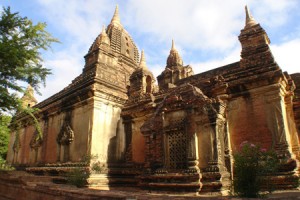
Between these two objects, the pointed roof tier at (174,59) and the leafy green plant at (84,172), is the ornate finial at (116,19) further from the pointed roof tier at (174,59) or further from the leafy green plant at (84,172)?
the leafy green plant at (84,172)

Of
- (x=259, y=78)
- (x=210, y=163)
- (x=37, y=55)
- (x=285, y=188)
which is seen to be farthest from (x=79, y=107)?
(x=285, y=188)

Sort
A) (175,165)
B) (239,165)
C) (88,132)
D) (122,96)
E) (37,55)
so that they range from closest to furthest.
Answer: (239,165), (175,165), (37,55), (88,132), (122,96)

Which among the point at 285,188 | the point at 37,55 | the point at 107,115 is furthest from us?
the point at 107,115

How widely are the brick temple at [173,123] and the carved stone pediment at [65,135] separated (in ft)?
0.17

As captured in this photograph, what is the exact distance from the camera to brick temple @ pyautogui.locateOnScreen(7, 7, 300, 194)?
882cm

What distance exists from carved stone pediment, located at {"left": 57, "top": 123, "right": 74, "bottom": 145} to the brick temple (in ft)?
0.17

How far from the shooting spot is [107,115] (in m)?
13.1

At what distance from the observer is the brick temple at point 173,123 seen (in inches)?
347

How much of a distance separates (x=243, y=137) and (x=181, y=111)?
8.75 feet

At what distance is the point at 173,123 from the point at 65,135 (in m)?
6.46

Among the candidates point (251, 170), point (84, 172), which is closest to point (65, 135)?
point (84, 172)

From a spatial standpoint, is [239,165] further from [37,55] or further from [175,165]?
[37,55]

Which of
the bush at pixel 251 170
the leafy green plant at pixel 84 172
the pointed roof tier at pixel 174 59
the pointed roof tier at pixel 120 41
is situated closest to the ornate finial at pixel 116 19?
the pointed roof tier at pixel 120 41

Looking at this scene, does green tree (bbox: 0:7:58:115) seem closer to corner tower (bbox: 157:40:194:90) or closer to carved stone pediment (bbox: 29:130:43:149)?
carved stone pediment (bbox: 29:130:43:149)
